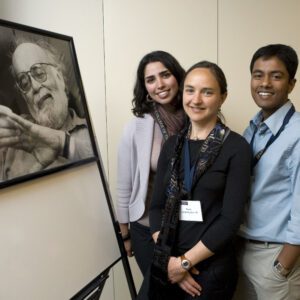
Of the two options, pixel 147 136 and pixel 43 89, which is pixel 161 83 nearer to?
pixel 147 136

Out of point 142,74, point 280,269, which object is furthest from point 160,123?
point 280,269

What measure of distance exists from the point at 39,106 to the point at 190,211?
2.30ft

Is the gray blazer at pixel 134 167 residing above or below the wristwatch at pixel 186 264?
above

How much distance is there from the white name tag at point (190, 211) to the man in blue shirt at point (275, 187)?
0.78ft

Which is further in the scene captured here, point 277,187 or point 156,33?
point 156,33

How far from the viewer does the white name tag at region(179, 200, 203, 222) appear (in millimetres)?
1204

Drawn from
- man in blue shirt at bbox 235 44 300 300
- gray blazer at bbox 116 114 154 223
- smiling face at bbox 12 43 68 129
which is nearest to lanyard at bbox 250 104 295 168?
man in blue shirt at bbox 235 44 300 300

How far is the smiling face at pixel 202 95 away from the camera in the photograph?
1235 mm

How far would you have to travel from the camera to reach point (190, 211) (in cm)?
122

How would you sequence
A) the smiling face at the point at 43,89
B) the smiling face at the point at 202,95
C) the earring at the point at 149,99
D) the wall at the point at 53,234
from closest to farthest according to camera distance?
the wall at the point at 53,234, the smiling face at the point at 43,89, the smiling face at the point at 202,95, the earring at the point at 149,99

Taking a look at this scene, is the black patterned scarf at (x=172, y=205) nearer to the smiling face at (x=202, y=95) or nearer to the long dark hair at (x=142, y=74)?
the smiling face at (x=202, y=95)

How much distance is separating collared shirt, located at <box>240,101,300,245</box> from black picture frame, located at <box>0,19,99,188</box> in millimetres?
730

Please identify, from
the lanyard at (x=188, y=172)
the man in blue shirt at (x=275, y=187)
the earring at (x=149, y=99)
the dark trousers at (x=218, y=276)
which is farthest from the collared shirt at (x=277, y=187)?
the earring at (x=149, y=99)

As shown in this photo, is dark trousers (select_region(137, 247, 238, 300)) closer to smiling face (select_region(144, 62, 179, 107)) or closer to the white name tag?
the white name tag
